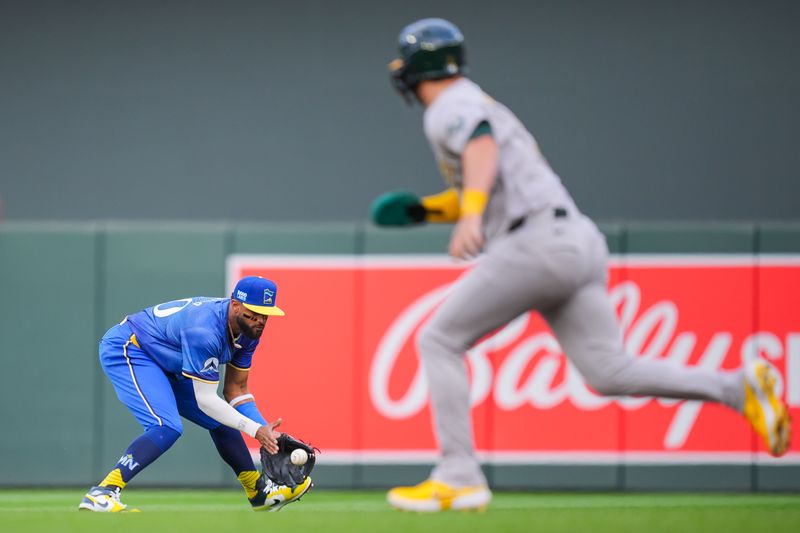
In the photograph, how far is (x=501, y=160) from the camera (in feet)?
15.1

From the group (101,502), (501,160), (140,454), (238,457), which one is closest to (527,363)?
(238,457)

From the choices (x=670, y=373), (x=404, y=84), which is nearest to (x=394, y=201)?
(x=404, y=84)

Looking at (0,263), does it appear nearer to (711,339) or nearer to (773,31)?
(711,339)

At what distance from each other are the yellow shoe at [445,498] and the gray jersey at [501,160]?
2.92 ft

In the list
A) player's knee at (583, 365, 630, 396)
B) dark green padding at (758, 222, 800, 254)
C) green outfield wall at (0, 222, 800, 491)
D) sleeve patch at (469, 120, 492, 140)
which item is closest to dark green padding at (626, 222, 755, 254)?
green outfield wall at (0, 222, 800, 491)

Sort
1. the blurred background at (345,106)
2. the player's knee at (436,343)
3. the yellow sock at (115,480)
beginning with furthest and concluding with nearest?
the blurred background at (345,106) → the yellow sock at (115,480) → the player's knee at (436,343)

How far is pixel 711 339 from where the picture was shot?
379 inches

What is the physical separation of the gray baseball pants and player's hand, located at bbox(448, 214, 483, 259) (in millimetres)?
168

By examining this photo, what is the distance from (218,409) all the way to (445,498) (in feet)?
6.85

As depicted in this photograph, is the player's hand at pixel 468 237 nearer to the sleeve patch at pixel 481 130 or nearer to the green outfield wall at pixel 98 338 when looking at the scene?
the sleeve patch at pixel 481 130

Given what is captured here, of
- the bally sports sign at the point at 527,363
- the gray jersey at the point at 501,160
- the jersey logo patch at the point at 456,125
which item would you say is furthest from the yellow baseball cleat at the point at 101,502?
the bally sports sign at the point at 527,363

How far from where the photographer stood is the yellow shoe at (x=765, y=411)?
4.57 metres

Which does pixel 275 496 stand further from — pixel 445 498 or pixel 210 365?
pixel 445 498

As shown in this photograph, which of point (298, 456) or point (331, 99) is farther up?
point (331, 99)
